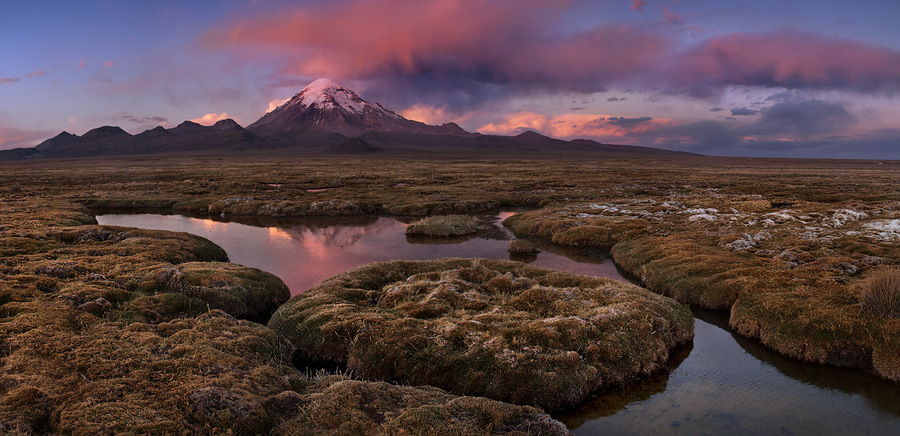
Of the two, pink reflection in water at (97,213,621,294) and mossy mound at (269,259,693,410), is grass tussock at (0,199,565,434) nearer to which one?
mossy mound at (269,259,693,410)

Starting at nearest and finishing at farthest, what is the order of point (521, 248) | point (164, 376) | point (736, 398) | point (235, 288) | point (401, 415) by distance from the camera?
1. point (401, 415)
2. point (164, 376)
3. point (736, 398)
4. point (235, 288)
5. point (521, 248)

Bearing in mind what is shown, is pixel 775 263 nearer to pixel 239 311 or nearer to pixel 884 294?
pixel 884 294

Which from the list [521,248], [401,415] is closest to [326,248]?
[521,248]

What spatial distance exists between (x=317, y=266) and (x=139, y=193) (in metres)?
53.8

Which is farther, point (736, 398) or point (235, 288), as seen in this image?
point (235, 288)

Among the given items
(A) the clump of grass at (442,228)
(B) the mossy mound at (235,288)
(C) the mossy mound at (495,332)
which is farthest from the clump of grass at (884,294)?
(A) the clump of grass at (442,228)

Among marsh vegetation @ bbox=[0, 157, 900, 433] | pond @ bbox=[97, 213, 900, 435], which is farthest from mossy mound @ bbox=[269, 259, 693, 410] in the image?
pond @ bbox=[97, 213, 900, 435]

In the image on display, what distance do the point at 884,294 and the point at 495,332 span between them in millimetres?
13196

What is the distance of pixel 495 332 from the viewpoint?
14281mm

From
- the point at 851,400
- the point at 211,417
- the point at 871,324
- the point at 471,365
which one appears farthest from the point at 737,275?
the point at 211,417

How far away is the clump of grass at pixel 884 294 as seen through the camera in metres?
14.8

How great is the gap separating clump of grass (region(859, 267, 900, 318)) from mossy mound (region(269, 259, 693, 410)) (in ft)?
18.5

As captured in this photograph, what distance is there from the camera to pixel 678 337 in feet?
53.6

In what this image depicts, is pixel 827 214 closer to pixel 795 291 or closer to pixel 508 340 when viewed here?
pixel 795 291
